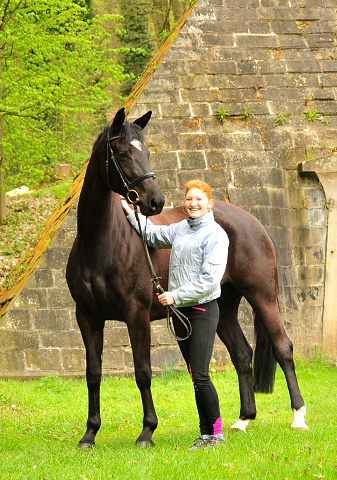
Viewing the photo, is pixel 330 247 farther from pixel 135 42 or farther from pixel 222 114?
pixel 135 42

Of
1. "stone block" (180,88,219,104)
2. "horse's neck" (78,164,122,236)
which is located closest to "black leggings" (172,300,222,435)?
"horse's neck" (78,164,122,236)

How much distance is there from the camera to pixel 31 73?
550 inches

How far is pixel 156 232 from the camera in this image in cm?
486

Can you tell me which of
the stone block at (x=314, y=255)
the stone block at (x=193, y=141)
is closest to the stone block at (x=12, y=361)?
the stone block at (x=193, y=141)

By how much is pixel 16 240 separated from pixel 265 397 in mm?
A: 10530

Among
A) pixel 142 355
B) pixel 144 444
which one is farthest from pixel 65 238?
pixel 144 444

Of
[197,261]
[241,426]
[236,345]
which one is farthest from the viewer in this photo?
[236,345]

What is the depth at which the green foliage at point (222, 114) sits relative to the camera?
9422 millimetres

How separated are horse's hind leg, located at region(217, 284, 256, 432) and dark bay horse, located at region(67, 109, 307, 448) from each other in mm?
65

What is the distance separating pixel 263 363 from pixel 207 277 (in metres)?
2.01

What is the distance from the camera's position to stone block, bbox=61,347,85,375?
823cm

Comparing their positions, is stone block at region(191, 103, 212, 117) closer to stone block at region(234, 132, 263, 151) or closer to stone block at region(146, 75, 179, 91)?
stone block at region(146, 75, 179, 91)

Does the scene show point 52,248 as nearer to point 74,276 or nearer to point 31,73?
point 74,276

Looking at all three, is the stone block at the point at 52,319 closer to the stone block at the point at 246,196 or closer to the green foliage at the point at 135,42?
the stone block at the point at 246,196
